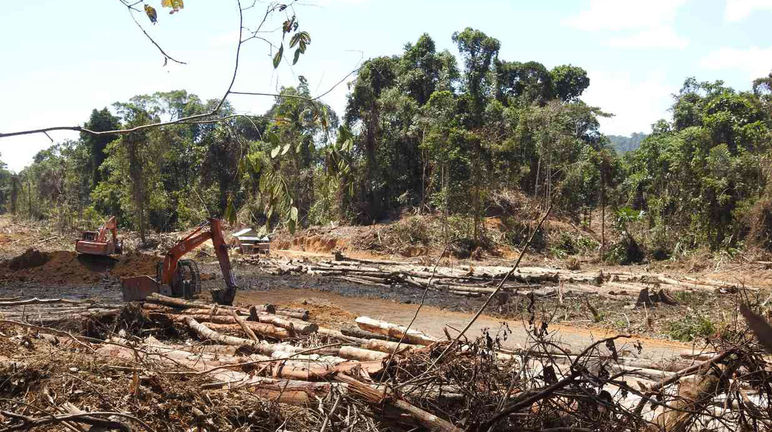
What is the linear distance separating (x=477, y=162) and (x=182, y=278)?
57.1 feet

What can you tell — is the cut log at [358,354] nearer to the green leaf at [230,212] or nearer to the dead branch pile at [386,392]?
the dead branch pile at [386,392]

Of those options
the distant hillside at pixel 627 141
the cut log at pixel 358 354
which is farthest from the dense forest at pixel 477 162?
the distant hillside at pixel 627 141

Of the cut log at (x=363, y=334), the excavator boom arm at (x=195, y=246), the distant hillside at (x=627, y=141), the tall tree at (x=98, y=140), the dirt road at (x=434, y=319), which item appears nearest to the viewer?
the cut log at (x=363, y=334)

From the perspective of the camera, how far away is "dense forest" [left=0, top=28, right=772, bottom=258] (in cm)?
2533

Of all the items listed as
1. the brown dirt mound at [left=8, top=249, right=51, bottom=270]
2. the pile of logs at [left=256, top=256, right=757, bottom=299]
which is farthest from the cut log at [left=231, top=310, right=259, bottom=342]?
the brown dirt mound at [left=8, top=249, right=51, bottom=270]

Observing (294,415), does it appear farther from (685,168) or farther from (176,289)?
(685,168)

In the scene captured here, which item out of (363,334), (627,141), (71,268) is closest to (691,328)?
(363,334)

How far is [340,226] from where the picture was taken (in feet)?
118

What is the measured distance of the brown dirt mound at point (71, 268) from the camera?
2142cm

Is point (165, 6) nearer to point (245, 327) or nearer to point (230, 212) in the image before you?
point (230, 212)

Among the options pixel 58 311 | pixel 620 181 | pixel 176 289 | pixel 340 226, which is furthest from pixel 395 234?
pixel 58 311

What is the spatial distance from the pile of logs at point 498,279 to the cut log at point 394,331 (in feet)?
21.0

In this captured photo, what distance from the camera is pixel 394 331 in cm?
903

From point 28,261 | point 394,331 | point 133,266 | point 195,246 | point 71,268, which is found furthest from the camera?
point 28,261
